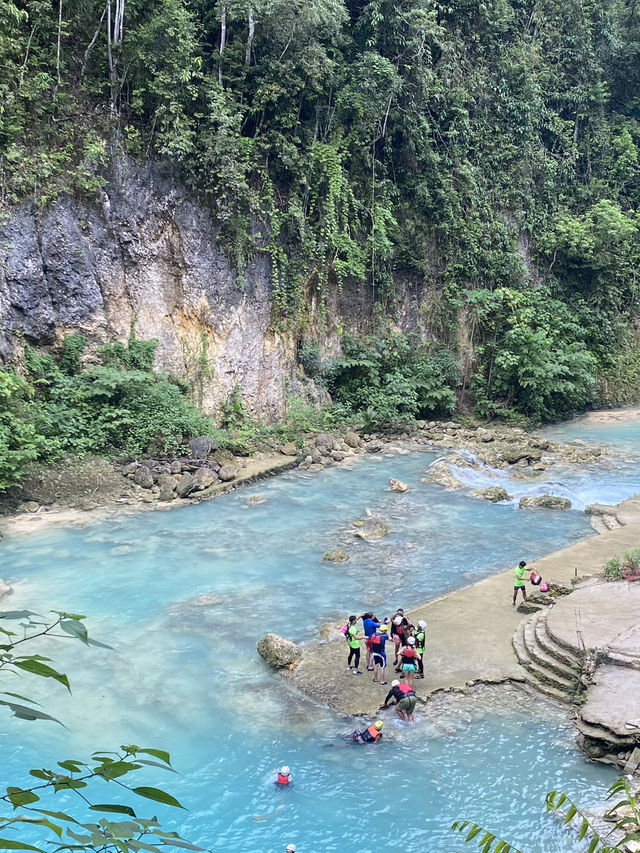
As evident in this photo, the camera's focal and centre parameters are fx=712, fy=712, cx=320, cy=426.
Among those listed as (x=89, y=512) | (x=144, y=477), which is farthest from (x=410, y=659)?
(x=144, y=477)

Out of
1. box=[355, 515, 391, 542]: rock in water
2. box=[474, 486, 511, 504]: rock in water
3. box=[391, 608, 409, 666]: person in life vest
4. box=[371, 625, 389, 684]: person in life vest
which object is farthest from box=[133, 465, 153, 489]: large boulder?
box=[371, 625, 389, 684]: person in life vest

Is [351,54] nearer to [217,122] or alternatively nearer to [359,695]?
[217,122]

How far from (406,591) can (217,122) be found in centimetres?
1532

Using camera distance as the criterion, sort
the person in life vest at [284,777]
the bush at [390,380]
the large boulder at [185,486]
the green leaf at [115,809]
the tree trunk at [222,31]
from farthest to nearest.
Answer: the bush at [390,380], the tree trunk at [222,31], the large boulder at [185,486], the person in life vest at [284,777], the green leaf at [115,809]

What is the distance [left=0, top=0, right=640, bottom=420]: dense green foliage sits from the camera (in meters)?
20.1

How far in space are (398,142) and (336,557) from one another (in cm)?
1886

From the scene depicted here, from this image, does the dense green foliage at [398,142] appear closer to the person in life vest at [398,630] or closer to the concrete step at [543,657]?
the person in life vest at [398,630]

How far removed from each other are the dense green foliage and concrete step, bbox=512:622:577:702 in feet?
50.9

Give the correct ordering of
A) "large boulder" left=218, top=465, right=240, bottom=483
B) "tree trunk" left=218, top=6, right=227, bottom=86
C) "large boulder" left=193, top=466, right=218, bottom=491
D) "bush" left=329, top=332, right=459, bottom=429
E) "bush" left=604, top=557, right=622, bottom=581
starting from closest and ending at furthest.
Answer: "bush" left=604, top=557, right=622, bottom=581 < "large boulder" left=193, top=466, right=218, bottom=491 < "large boulder" left=218, top=465, right=240, bottom=483 < "tree trunk" left=218, top=6, right=227, bottom=86 < "bush" left=329, top=332, right=459, bottom=429

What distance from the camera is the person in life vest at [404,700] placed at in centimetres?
864

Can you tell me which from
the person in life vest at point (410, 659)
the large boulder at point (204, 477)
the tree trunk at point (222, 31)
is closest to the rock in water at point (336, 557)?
the person in life vest at point (410, 659)

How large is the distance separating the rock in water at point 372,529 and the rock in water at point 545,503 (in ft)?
12.2

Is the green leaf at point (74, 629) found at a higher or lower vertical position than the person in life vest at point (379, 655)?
higher

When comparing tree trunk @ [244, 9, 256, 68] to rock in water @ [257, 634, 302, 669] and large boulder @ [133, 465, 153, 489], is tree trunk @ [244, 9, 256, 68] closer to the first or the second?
large boulder @ [133, 465, 153, 489]
